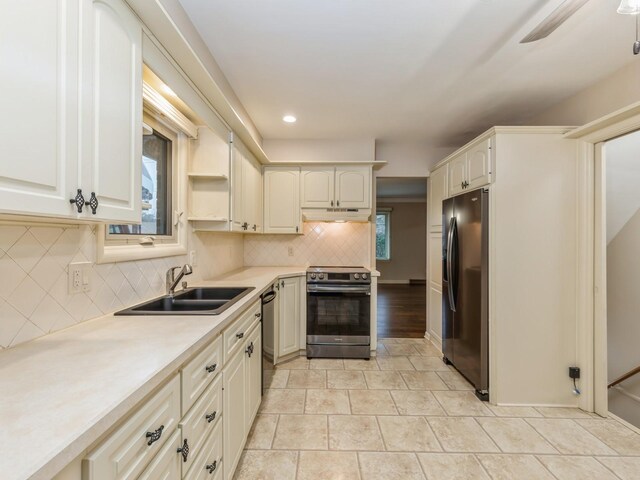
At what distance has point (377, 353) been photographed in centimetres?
341

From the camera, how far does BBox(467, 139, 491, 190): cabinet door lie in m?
2.40

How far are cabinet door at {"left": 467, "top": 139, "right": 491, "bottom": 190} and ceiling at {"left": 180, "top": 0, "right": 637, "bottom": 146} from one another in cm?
51

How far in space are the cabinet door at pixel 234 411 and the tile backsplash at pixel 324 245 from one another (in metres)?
2.23

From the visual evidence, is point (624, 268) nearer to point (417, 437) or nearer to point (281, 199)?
point (417, 437)

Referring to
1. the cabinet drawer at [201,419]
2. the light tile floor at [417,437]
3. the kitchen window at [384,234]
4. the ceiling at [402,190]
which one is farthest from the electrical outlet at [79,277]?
the kitchen window at [384,234]

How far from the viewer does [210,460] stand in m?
1.24

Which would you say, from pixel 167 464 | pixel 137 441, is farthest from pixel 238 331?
pixel 137 441

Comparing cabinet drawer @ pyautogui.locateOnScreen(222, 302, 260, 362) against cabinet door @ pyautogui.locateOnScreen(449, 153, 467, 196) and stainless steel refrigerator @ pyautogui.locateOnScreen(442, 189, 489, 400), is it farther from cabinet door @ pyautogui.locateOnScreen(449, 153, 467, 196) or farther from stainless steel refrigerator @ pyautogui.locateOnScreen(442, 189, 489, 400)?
cabinet door @ pyautogui.locateOnScreen(449, 153, 467, 196)

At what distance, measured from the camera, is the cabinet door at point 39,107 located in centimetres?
70

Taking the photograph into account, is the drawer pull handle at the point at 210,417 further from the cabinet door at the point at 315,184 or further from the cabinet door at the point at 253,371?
the cabinet door at the point at 315,184

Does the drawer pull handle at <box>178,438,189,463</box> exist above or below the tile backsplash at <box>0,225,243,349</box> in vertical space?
below

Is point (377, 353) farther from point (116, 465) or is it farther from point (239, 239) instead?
point (116, 465)

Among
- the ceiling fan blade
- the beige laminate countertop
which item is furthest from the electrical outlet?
the ceiling fan blade

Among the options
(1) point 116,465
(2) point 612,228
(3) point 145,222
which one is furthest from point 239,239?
(2) point 612,228
